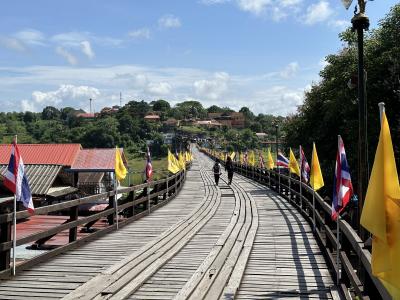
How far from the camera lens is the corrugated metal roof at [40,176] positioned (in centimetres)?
2881

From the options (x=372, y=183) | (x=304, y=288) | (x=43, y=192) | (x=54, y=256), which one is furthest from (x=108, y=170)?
(x=372, y=183)

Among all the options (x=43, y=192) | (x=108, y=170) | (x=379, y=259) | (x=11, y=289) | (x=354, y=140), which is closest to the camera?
(x=379, y=259)

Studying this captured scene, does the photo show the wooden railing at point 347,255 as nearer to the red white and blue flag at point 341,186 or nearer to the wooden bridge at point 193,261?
the wooden bridge at point 193,261

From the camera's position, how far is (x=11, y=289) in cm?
653

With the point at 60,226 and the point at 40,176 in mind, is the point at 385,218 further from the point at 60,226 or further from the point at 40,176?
the point at 40,176

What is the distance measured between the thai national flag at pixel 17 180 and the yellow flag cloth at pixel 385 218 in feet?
18.7

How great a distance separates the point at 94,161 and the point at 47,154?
3733mm

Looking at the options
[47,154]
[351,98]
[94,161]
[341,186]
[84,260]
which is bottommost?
[84,260]

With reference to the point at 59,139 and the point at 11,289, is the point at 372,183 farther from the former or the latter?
the point at 59,139

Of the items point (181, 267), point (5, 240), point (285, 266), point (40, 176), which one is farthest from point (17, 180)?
point (40, 176)

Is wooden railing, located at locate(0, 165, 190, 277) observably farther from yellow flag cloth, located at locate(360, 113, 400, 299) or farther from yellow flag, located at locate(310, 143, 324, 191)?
yellow flag cloth, located at locate(360, 113, 400, 299)

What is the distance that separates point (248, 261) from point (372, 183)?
213 inches

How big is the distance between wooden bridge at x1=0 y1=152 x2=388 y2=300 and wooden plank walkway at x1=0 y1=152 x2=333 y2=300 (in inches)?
0.5

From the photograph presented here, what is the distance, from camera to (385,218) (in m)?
A: 3.10
